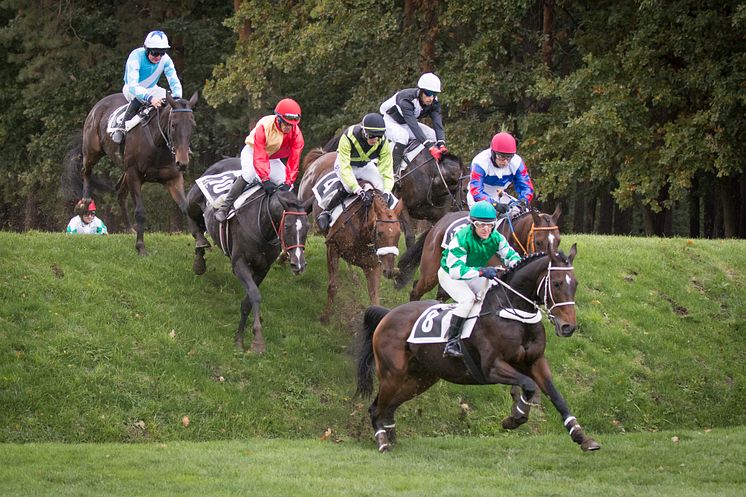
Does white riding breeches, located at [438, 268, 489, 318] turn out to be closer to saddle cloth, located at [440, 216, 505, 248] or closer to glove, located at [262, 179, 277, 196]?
saddle cloth, located at [440, 216, 505, 248]

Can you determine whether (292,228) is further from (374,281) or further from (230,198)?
(374,281)

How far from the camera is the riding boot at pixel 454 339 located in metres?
12.3

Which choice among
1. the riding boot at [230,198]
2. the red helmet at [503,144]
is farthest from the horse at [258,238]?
the red helmet at [503,144]

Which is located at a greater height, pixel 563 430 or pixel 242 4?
pixel 242 4

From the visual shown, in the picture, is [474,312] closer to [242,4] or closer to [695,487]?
[695,487]

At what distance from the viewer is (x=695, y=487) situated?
11078 mm


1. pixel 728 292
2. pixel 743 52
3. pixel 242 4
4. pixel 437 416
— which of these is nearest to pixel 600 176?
pixel 743 52

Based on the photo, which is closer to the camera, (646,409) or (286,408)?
(286,408)

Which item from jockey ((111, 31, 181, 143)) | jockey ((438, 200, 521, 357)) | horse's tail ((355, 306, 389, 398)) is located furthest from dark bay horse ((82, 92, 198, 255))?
jockey ((438, 200, 521, 357))

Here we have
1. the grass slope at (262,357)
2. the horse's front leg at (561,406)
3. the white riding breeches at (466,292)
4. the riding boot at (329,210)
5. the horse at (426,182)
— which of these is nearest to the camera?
the horse's front leg at (561,406)

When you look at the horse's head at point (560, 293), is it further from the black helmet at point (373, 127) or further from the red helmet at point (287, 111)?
the red helmet at point (287, 111)

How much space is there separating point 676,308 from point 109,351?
33.6 ft

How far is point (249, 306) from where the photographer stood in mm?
15969

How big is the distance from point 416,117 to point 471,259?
6.53 m
